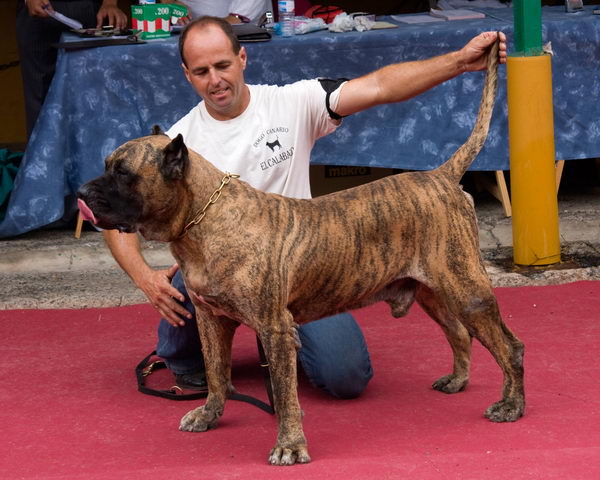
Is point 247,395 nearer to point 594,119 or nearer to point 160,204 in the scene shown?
point 160,204

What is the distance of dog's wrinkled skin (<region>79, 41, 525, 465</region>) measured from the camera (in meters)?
3.55

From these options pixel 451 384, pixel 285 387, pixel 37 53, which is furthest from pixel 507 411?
pixel 37 53

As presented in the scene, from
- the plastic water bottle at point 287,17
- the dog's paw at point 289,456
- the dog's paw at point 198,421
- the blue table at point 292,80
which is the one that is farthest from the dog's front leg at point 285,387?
the plastic water bottle at point 287,17

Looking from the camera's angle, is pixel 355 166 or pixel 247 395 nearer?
pixel 247 395

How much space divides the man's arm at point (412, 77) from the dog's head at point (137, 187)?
1.08 meters

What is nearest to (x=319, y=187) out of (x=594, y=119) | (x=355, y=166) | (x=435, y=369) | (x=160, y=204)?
(x=355, y=166)

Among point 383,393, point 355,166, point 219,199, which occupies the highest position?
point 219,199

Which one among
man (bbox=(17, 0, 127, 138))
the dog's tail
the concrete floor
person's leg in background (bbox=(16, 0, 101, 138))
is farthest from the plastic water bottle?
the dog's tail

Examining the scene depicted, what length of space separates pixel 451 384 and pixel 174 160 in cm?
160

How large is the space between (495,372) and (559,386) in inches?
13.0

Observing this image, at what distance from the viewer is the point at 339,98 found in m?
4.41

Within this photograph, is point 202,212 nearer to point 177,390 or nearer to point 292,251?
point 292,251

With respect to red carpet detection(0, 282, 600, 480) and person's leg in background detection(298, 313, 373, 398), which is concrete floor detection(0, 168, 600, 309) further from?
person's leg in background detection(298, 313, 373, 398)

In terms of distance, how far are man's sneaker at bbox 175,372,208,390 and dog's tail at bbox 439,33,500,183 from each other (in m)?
1.46
